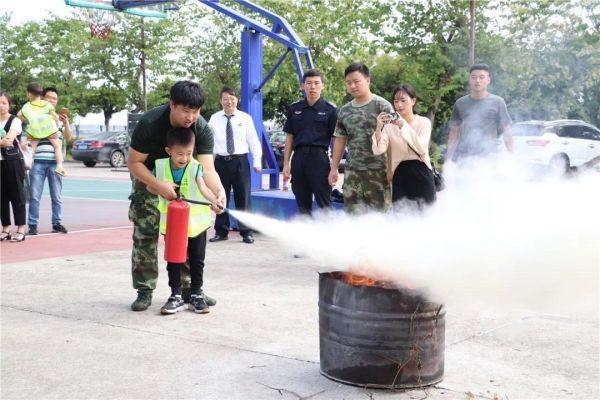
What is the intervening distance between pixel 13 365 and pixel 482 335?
3041 millimetres

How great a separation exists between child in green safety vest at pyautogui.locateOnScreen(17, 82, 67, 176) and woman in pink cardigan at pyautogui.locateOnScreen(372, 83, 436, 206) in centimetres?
536

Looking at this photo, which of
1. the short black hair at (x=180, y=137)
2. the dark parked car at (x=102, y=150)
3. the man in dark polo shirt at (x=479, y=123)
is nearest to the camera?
the short black hair at (x=180, y=137)

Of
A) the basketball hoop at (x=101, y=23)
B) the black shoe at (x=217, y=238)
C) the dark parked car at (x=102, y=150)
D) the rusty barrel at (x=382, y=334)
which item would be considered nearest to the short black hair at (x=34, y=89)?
the black shoe at (x=217, y=238)

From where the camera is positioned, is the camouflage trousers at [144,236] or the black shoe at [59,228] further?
the black shoe at [59,228]

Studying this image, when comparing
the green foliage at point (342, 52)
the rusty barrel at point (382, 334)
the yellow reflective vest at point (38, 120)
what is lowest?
the rusty barrel at point (382, 334)

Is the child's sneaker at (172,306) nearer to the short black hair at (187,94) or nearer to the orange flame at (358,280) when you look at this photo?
the short black hair at (187,94)

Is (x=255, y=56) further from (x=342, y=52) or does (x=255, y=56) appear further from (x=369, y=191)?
(x=342, y=52)

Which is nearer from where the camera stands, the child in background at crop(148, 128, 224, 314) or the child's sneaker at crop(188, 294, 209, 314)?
the child in background at crop(148, 128, 224, 314)

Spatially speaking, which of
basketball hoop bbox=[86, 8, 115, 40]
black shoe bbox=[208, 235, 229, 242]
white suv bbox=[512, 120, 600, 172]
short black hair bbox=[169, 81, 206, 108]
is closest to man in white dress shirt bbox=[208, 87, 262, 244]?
black shoe bbox=[208, 235, 229, 242]

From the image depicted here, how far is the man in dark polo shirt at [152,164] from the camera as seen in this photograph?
5.16 metres

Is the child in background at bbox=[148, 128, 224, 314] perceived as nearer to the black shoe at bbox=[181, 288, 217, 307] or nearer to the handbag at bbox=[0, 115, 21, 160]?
the black shoe at bbox=[181, 288, 217, 307]

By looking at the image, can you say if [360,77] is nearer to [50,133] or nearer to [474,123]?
[474,123]

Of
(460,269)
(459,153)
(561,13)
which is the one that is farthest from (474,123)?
(561,13)

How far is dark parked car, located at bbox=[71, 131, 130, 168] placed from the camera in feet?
103
